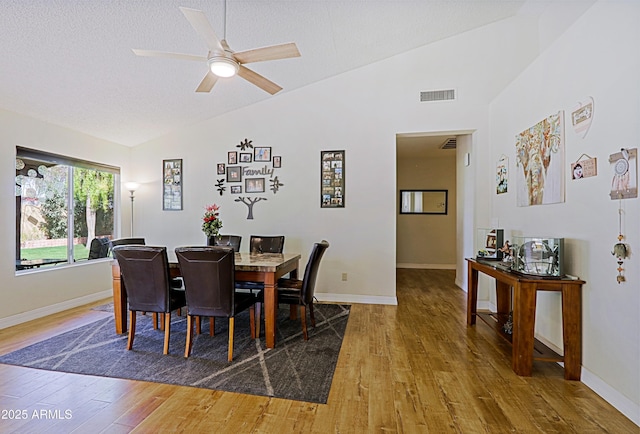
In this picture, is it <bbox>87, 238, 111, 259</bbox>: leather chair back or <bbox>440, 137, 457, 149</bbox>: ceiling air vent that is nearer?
<bbox>87, 238, 111, 259</bbox>: leather chair back

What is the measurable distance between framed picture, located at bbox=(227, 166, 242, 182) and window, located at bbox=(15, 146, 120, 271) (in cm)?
190

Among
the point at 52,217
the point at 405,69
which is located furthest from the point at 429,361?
the point at 52,217

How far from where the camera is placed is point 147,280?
272 centimetres

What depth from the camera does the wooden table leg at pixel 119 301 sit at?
3113 mm

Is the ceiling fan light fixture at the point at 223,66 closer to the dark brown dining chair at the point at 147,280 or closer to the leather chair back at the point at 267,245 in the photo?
the dark brown dining chair at the point at 147,280

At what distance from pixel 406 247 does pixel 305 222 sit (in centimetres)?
383

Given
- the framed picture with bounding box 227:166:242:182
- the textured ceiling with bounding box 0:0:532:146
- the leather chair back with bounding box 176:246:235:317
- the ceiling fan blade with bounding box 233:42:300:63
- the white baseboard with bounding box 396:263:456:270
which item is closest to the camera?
the ceiling fan blade with bounding box 233:42:300:63

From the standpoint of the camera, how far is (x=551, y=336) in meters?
2.70

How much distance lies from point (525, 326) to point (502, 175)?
2021 mm

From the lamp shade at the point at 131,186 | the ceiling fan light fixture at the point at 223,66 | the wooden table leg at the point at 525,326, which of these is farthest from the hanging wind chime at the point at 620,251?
the lamp shade at the point at 131,186

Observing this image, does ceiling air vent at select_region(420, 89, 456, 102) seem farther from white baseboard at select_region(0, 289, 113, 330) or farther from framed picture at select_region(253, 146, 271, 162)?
white baseboard at select_region(0, 289, 113, 330)

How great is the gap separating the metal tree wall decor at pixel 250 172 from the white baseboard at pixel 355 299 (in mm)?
1648

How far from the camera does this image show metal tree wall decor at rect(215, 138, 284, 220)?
476cm

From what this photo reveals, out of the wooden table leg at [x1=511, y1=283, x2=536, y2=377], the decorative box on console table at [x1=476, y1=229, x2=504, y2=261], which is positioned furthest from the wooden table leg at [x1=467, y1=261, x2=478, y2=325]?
the wooden table leg at [x1=511, y1=283, x2=536, y2=377]
